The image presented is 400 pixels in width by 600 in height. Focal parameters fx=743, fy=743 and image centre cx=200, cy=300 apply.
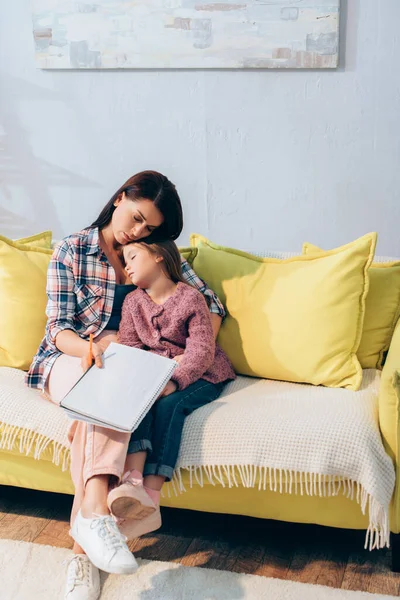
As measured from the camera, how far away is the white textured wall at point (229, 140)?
288cm

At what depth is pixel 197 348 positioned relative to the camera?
1.96m

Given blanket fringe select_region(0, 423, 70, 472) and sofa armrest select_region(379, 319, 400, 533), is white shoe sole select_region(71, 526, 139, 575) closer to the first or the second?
blanket fringe select_region(0, 423, 70, 472)

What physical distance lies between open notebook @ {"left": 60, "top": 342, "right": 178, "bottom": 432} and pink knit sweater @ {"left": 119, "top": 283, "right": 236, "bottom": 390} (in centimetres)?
16

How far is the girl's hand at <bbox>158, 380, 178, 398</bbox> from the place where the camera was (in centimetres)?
187

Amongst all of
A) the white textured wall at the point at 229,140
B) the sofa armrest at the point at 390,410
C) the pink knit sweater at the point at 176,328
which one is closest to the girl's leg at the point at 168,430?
the pink knit sweater at the point at 176,328

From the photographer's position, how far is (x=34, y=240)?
94.0 inches

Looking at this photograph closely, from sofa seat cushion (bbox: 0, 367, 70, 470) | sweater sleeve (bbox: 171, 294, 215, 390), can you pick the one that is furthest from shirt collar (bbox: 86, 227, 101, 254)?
sofa seat cushion (bbox: 0, 367, 70, 470)

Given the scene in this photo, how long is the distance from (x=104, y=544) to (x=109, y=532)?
0.03 m

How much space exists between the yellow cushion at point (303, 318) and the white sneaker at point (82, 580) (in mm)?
704

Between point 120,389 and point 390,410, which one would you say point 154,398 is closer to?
point 120,389

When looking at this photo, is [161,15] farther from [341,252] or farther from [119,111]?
[341,252]

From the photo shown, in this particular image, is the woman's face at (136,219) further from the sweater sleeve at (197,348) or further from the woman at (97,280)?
the sweater sleeve at (197,348)

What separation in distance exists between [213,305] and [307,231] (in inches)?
42.1

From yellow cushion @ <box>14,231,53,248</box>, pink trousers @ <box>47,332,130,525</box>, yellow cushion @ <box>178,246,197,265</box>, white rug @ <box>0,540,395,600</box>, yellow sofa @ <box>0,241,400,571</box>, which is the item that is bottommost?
white rug @ <box>0,540,395,600</box>
